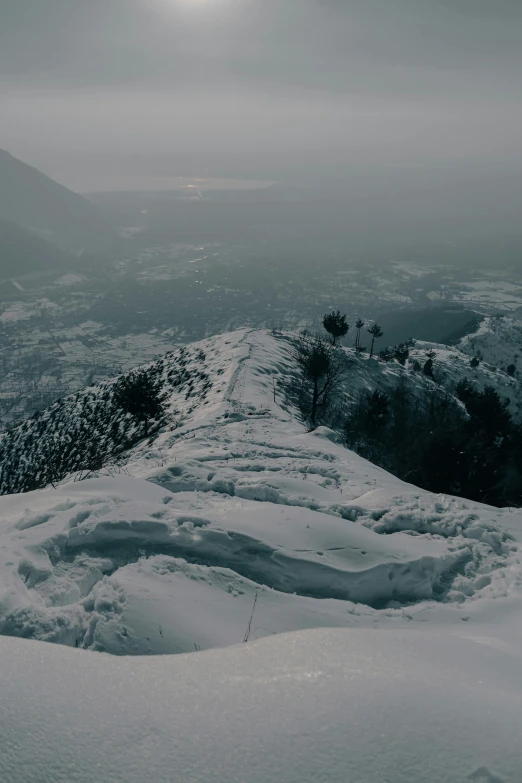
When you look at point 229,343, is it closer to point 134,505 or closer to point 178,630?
point 134,505

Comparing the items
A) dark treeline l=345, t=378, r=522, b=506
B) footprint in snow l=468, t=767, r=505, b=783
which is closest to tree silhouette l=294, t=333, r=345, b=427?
dark treeline l=345, t=378, r=522, b=506

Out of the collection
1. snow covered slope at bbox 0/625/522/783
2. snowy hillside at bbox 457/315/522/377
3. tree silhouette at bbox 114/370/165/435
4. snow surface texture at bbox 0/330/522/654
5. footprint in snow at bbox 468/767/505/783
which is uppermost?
footprint in snow at bbox 468/767/505/783

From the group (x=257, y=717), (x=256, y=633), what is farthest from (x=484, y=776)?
(x=256, y=633)

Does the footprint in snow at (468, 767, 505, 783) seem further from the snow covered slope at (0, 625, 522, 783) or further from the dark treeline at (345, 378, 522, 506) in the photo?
the dark treeline at (345, 378, 522, 506)

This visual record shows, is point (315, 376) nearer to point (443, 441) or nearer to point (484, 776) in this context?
point (443, 441)

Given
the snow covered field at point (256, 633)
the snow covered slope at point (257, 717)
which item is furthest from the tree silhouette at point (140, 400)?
the snow covered slope at point (257, 717)

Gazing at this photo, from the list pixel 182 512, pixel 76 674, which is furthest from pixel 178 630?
pixel 182 512
